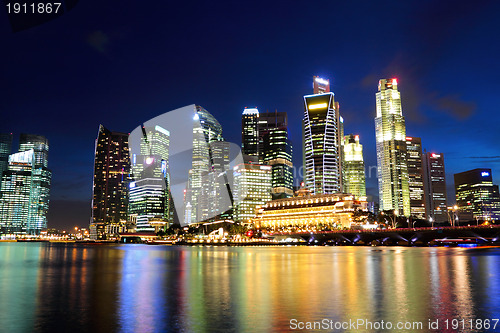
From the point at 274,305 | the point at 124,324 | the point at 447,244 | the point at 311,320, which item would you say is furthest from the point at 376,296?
the point at 447,244

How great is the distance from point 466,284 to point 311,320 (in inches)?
707

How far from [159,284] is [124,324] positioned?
15.7 meters

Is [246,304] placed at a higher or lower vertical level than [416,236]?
higher

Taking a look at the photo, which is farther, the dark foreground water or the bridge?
the bridge

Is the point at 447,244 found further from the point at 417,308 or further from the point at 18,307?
the point at 18,307

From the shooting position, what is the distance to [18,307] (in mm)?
21953

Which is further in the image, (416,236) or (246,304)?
(416,236)

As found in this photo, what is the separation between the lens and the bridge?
133m

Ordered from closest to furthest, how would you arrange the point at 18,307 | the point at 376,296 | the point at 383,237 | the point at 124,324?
the point at 124,324 → the point at 18,307 → the point at 376,296 → the point at 383,237

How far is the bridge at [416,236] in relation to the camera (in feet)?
438

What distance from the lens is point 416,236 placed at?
488 ft

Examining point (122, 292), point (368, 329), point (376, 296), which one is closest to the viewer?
point (368, 329)

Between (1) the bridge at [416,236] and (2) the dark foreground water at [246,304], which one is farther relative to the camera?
(1) the bridge at [416,236]

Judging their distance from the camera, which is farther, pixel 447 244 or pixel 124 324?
pixel 447 244
